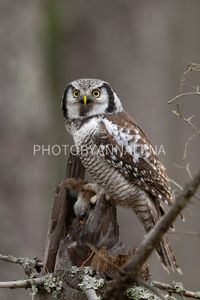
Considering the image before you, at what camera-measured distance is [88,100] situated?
5887 millimetres

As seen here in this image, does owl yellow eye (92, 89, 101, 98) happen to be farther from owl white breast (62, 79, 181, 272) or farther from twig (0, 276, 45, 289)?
twig (0, 276, 45, 289)

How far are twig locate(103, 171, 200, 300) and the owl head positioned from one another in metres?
2.99

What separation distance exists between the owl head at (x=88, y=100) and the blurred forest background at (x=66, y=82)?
2020mm

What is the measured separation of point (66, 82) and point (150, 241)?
6.09 m

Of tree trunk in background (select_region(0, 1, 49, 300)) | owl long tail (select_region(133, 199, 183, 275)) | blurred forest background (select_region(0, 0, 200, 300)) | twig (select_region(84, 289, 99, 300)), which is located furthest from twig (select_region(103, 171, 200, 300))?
blurred forest background (select_region(0, 0, 200, 300))

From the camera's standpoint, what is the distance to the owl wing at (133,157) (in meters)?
5.61

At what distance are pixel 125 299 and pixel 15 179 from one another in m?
4.04

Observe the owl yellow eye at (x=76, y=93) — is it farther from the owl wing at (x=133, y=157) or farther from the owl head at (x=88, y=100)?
the owl wing at (x=133, y=157)

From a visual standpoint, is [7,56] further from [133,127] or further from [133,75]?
[133,127]

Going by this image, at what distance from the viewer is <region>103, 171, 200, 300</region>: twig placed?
2877mm

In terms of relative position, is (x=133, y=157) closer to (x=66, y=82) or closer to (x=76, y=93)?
(x=76, y=93)

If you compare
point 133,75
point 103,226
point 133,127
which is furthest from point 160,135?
point 103,226

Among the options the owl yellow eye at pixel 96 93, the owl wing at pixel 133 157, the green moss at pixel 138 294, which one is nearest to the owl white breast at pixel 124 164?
the owl wing at pixel 133 157

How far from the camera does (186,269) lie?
918 centimetres
